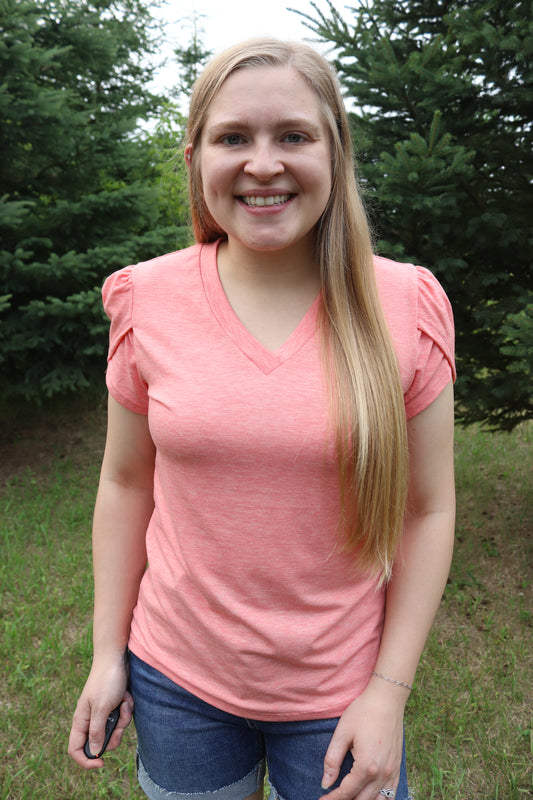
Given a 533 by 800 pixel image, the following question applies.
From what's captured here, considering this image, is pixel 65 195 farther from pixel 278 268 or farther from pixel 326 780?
pixel 326 780

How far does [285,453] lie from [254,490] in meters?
0.10

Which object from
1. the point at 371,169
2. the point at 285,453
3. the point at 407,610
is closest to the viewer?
the point at 285,453

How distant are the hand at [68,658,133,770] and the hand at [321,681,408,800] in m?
0.47

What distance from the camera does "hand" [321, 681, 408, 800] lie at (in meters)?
1.13

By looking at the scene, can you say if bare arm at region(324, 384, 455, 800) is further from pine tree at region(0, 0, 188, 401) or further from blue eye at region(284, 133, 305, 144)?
pine tree at region(0, 0, 188, 401)

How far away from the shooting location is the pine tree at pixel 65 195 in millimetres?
4666

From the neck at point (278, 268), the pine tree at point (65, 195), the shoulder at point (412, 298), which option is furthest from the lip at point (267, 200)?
the pine tree at point (65, 195)

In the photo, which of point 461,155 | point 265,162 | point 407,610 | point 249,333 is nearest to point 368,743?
point 407,610

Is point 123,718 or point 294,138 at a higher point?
point 294,138

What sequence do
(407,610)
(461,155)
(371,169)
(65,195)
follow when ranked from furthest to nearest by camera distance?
1. (65,195)
2. (371,169)
3. (461,155)
4. (407,610)

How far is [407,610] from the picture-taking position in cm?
122

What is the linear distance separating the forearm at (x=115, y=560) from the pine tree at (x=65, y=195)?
3501 mm

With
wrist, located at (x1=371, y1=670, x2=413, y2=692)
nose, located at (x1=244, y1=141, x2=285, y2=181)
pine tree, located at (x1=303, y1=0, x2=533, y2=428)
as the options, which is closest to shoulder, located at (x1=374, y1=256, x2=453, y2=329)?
nose, located at (x1=244, y1=141, x2=285, y2=181)

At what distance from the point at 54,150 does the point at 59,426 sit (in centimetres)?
252
